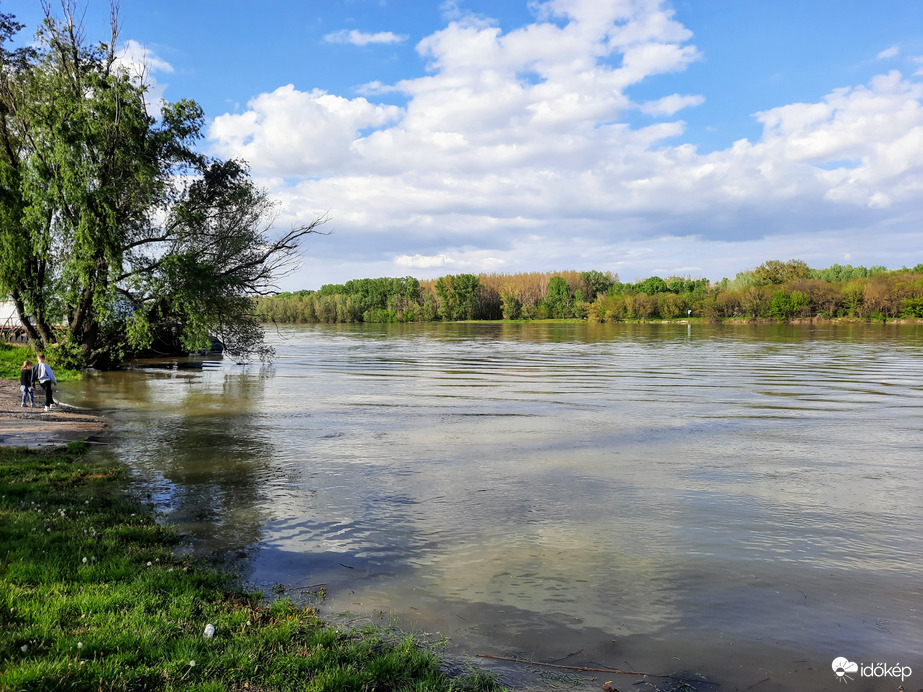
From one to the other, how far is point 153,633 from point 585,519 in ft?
23.3

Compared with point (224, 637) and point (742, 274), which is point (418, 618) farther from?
point (742, 274)

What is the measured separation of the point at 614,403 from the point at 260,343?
25.1m

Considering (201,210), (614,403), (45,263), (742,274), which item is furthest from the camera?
(742,274)

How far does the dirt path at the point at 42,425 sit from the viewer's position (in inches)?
615

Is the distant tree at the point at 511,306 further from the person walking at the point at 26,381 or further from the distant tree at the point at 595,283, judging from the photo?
the person walking at the point at 26,381

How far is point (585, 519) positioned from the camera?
10.4 meters

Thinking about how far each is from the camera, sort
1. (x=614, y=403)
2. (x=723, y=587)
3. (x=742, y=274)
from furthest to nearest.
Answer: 1. (x=742, y=274)
2. (x=614, y=403)
3. (x=723, y=587)

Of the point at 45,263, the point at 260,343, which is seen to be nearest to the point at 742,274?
the point at 260,343

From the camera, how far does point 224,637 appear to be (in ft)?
18.5

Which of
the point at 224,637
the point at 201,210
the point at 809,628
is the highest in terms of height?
the point at 201,210

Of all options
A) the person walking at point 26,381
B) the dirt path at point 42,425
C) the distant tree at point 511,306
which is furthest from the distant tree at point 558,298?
the person walking at point 26,381

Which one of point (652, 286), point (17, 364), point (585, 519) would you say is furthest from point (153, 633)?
point (652, 286)

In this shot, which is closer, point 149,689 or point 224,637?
point 149,689

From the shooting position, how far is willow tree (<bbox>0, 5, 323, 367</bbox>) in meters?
27.9
